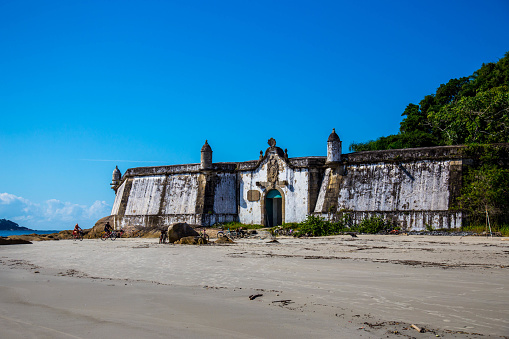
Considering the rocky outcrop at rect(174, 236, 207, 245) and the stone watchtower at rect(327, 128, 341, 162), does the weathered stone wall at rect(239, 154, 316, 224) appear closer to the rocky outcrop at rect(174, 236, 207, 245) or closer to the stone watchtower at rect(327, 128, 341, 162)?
the stone watchtower at rect(327, 128, 341, 162)

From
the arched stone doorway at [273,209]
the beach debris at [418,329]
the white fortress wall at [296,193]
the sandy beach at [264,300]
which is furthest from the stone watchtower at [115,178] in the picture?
the beach debris at [418,329]

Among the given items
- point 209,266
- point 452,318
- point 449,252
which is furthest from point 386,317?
point 449,252

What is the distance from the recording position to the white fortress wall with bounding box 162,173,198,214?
31438 mm

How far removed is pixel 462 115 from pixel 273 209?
13.8 meters

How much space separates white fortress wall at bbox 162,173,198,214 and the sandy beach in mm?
20554

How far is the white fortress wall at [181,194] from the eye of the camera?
31.4 metres

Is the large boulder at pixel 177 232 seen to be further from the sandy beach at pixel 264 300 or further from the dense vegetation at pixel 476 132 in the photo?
the dense vegetation at pixel 476 132

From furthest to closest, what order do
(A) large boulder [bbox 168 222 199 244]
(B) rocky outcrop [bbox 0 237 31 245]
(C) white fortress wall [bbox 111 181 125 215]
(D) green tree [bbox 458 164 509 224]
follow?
(C) white fortress wall [bbox 111 181 125 215]
(B) rocky outcrop [bbox 0 237 31 245]
(D) green tree [bbox 458 164 509 224]
(A) large boulder [bbox 168 222 199 244]

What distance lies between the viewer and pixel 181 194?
105 ft

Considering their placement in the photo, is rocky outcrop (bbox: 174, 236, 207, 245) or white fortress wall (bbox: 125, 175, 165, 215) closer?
rocky outcrop (bbox: 174, 236, 207, 245)

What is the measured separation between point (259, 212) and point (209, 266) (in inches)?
761

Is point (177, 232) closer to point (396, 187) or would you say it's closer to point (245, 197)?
point (245, 197)

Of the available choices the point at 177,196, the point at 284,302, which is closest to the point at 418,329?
the point at 284,302

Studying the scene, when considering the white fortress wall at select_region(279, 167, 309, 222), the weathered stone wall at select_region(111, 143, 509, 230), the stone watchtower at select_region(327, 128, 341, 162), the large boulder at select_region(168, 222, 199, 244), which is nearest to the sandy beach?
the large boulder at select_region(168, 222, 199, 244)
